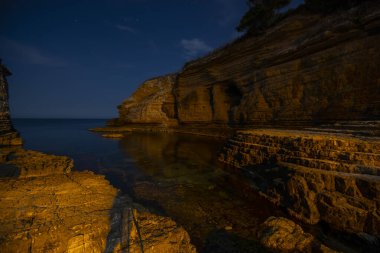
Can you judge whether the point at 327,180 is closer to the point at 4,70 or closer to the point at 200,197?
the point at 200,197

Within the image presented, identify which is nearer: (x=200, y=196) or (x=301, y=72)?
(x=200, y=196)

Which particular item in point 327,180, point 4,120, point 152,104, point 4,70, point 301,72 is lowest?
point 327,180

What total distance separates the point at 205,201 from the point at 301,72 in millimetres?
15287

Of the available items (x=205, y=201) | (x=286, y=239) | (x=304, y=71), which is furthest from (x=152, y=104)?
(x=286, y=239)

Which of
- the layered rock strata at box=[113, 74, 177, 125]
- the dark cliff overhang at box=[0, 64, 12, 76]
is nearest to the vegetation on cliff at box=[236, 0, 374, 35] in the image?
the layered rock strata at box=[113, 74, 177, 125]

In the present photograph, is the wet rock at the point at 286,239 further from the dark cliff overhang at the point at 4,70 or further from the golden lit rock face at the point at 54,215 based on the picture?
the dark cliff overhang at the point at 4,70

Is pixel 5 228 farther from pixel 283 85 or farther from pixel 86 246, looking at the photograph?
pixel 283 85

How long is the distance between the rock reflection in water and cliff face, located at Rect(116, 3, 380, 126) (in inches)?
385

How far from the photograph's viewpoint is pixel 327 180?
20.3 feet

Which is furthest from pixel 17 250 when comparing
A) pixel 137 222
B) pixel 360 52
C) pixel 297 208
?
pixel 360 52

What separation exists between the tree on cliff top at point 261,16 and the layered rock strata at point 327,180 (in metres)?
19.8

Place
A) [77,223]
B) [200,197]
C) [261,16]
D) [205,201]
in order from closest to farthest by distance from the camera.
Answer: [77,223]
[205,201]
[200,197]
[261,16]

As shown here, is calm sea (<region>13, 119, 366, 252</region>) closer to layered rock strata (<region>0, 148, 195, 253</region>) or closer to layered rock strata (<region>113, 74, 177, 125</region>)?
layered rock strata (<region>0, 148, 195, 253</region>)

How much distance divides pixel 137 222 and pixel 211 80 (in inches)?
1069
